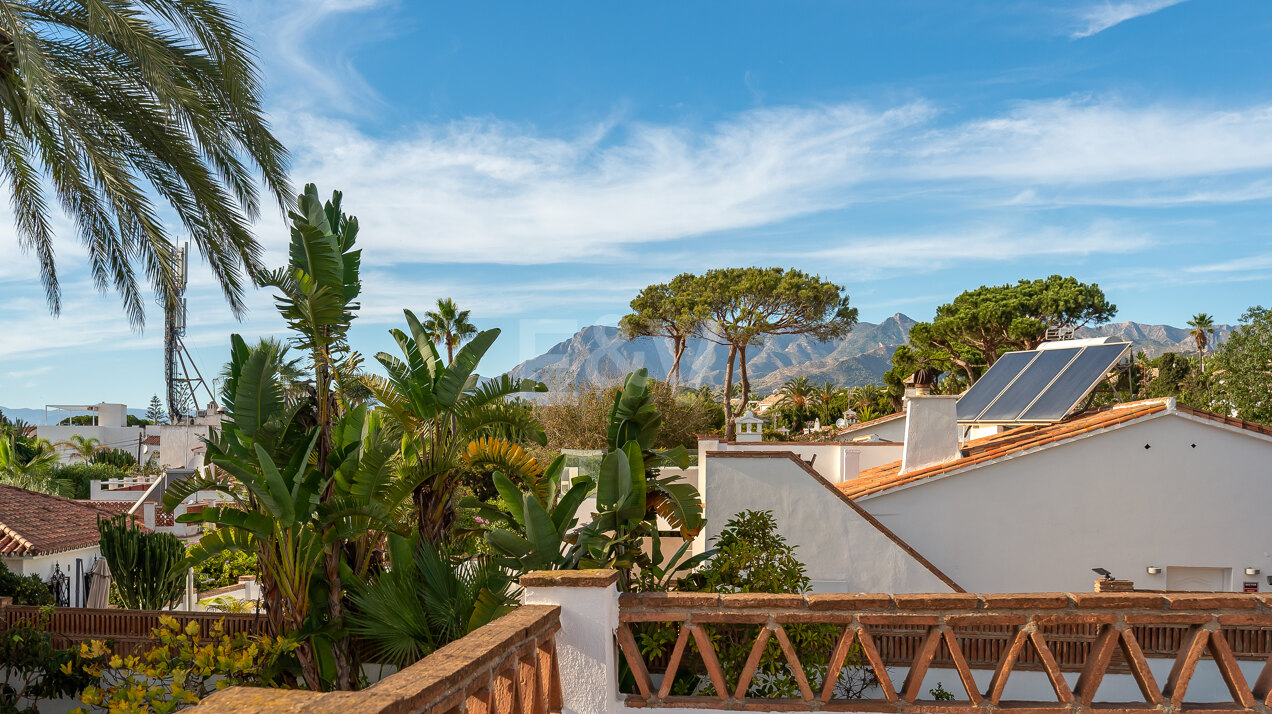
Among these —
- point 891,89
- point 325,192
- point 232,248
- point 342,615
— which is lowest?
point 342,615

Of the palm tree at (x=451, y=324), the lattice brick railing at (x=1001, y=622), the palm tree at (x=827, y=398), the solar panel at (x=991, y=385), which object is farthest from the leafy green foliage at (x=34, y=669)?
the palm tree at (x=827, y=398)

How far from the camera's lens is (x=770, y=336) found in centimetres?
4325

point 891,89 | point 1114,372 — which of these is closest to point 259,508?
point 1114,372

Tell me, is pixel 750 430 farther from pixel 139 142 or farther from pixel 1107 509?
pixel 139 142

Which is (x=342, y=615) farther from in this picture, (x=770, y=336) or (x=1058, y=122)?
(x=770, y=336)

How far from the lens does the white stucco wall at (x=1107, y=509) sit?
963cm

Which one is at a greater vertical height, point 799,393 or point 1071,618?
point 799,393

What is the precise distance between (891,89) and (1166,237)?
2682cm

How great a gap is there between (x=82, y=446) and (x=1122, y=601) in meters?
59.5

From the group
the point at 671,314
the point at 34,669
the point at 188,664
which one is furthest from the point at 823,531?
the point at 671,314

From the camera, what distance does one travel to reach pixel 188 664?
8.33 meters

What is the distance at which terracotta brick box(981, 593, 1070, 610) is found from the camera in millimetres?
3934

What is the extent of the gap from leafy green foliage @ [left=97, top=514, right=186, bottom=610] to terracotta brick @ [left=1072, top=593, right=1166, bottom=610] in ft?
38.8

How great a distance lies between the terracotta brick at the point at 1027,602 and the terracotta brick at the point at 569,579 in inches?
74.7
